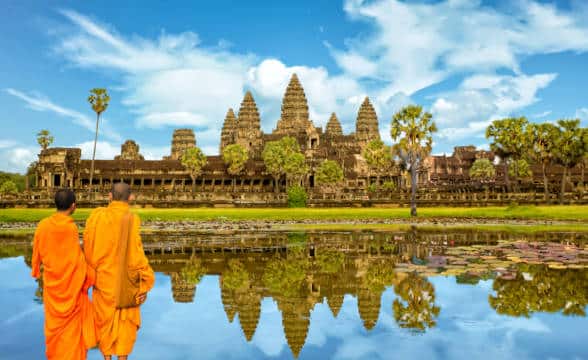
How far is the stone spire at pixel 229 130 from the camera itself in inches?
4882

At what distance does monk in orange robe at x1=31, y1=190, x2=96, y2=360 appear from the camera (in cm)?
590

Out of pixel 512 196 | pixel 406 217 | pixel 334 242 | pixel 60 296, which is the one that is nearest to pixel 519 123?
pixel 512 196

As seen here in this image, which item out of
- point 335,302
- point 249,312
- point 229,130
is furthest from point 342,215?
point 229,130

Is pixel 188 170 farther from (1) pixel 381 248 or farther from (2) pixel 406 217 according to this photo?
(1) pixel 381 248

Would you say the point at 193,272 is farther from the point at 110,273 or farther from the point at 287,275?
the point at 110,273

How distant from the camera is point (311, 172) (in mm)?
86750

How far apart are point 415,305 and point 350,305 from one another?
1.17 meters

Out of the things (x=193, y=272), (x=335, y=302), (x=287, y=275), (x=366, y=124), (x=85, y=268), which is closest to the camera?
(x=85, y=268)

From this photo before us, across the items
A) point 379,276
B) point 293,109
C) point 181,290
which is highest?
point 293,109

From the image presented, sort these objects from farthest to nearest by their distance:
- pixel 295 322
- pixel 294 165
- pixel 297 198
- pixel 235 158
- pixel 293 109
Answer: pixel 293 109 → pixel 235 158 → pixel 294 165 → pixel 297 198 → pixel 295 322

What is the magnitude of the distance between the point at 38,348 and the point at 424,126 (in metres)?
36.3

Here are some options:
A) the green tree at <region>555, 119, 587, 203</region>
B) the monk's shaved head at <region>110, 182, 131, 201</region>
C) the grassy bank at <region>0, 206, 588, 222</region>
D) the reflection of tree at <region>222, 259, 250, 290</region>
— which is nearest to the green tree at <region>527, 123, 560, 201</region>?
the green tree at <region>555, 119, 587, 203</region>

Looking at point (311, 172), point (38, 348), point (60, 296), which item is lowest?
point (38, 348)

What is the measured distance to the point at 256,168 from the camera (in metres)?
86.2
